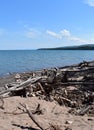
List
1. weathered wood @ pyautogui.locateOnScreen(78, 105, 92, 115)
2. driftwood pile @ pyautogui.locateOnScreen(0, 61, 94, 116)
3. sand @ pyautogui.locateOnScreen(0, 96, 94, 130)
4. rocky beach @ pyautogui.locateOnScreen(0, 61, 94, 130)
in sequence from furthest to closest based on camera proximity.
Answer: driftwood pile @ pyautogui.locateOnScreen(0, 61, 94, 116) → weathered wood @ pyautogui.locateOnScreen(78, 105, 92, 115) → rocky beach @ pyautogui.locateOnScreen(0, 61, 94, 130) → sand @ pyautogui.locateOnScreen(0, 96, 94, 130)

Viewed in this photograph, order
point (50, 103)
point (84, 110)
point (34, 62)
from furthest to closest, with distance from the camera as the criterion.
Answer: point (34, 62)
point (50, 103)
point (84, 110)

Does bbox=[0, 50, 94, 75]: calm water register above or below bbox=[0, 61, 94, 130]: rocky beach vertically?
below

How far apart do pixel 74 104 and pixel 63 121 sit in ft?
7.18

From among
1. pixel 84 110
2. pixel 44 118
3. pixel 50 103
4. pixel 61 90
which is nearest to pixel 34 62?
pixel 61 90

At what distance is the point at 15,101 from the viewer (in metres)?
12.6

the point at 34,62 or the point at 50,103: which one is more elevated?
the point at 50,103

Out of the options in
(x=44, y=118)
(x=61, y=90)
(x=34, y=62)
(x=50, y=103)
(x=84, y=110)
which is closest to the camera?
(x=44, y=118)

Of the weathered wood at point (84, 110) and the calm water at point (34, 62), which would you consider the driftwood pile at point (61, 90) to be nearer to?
the weathered wood at point (84, 110)

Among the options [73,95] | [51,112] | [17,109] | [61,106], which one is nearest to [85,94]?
[73,95]

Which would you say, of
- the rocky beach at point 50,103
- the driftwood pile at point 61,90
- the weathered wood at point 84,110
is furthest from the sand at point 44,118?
the driftwood pile at point 61,90

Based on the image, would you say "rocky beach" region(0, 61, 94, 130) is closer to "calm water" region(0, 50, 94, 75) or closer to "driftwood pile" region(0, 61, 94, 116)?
"driftwood pile" region(0, 61, 94, 116)

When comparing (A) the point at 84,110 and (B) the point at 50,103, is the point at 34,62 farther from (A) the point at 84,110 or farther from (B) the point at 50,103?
(A) the point at 84,110

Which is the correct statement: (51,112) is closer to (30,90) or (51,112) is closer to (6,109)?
(6,109)

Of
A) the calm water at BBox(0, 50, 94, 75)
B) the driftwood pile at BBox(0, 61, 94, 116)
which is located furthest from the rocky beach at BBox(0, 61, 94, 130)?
the calm water at BBox(0, 50, 94, 75)
